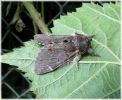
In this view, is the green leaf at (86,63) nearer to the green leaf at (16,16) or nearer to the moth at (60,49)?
the moth at (60,49)

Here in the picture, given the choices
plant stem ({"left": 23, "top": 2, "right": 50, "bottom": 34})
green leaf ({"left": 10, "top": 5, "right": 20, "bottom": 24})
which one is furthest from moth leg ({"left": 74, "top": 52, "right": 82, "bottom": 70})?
green leaf ({"left": 10, "top": 5, "right": 20, "bottom": 24})

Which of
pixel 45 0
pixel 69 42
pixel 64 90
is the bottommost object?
pixel 64 90

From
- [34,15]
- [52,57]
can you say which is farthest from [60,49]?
[34,15]

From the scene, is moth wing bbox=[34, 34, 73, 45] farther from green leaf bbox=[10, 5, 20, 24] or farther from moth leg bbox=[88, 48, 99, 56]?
Result: green leaf bbox=[10, 5, 20, 24]

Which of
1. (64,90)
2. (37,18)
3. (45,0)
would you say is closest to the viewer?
(64,90)

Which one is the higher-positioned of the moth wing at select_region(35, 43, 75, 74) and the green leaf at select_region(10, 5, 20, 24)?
the green leaf at select_region(10, 5, 20, 24)

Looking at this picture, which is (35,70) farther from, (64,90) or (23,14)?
(23,14)

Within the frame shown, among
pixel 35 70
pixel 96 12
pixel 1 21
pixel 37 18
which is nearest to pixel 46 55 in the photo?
pixel 35 70
